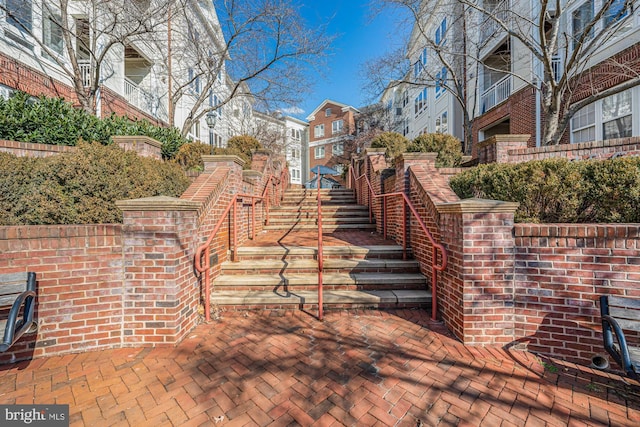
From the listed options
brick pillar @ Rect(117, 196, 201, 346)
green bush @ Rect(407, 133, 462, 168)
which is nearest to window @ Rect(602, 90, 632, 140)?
green bush @ Rect(407, 133, 462, 168)

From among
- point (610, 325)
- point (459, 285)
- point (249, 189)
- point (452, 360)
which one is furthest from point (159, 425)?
point (249, 189)

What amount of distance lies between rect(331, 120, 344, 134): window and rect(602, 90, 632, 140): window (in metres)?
25.9

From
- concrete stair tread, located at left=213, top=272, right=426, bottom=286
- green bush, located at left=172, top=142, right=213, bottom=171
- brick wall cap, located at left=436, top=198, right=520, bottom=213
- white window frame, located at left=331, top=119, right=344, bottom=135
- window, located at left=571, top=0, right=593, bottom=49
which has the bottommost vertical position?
concrete stair tread, located at left=213, top=272, right=426, bottom=286

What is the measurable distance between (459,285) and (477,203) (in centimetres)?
89

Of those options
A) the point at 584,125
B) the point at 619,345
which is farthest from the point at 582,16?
the point at 619,345

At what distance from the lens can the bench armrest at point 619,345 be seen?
1909 mm

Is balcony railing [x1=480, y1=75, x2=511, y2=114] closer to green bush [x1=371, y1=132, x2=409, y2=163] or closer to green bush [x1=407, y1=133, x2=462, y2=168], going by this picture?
green bush [x1=371, y1=132, x2=409, y2=163]

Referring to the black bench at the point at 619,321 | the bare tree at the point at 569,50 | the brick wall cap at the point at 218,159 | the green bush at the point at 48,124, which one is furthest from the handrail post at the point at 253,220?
the bare tree at the point at 569,50

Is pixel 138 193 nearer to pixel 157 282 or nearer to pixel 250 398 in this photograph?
pixel 157 282

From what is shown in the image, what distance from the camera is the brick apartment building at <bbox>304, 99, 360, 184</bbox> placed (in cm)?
3062

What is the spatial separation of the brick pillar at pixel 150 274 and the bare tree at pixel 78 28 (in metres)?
8.99

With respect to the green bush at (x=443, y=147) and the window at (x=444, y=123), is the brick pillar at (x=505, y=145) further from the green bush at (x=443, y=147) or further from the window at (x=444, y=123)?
the window at (x=444, y=123)

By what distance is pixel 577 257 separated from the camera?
2633 mm

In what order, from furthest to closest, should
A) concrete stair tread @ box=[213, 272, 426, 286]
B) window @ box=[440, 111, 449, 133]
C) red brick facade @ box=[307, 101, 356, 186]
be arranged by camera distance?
red brick facade @ box=[307, 101, 356, 186] < window @ box=[440, 111, 449, 133] < concrete stair tread @ box=[213, 272, 426, 286]
